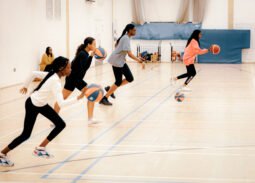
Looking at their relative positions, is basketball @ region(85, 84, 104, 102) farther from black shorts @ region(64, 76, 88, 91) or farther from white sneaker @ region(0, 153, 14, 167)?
black shorts @ region(64, 76, 88, 91)

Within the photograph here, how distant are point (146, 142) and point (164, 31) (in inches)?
806

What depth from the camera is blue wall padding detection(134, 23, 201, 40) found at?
89.5 ft

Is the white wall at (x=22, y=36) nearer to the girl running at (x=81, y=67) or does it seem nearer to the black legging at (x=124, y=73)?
the black legging at (x=124, y=73)

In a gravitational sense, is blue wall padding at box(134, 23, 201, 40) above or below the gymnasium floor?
above

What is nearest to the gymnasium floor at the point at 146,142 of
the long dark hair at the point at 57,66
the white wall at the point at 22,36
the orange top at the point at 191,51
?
the orange top at the point at 191,51

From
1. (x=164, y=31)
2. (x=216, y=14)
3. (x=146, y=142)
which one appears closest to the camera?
(x=146, y=142)

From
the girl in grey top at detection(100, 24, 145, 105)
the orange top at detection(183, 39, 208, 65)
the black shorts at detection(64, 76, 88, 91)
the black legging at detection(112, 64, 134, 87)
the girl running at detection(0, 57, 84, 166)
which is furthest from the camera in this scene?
the orange top at detection(183, 39, 208, 65)

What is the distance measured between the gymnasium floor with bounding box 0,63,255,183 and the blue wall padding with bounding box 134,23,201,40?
14.2 meters

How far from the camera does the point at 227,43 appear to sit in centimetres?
2681

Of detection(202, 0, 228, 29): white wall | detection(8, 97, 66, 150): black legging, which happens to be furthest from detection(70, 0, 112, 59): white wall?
detection(8, 97, 66, 150): black legging

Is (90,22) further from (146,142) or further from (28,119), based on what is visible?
(28,119)

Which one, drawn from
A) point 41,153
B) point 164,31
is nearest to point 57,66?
→ point 41,153

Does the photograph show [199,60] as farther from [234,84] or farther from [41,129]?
[41,129]

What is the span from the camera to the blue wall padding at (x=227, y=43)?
26516 millimetres
